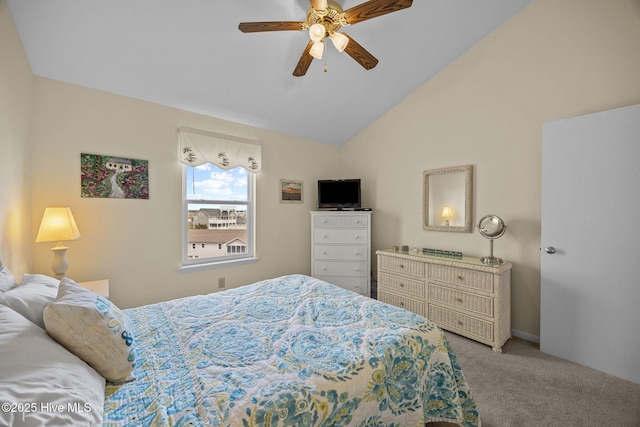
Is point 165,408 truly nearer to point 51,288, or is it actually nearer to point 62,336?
point 62,336

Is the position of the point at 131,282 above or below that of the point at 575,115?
below

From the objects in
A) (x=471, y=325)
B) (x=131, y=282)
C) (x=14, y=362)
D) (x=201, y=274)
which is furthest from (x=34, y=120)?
(x=471, y=325)

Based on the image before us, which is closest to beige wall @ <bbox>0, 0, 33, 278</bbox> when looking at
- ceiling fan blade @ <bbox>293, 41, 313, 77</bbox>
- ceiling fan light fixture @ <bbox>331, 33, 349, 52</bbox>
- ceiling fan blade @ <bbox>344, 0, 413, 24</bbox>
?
ceiling fan blade @ <bbox>293, 41, 313, 77</bbox>

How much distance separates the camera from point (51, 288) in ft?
4.33

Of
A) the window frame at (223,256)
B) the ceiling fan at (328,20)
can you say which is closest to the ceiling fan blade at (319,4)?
the ceiling fan at (328,20)

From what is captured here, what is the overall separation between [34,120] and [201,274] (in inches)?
80.5

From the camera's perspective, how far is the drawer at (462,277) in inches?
94.7

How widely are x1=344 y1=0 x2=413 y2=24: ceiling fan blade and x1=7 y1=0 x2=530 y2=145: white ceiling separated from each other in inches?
22.6

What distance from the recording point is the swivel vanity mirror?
8.23 feet

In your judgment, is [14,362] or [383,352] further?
[383,352]

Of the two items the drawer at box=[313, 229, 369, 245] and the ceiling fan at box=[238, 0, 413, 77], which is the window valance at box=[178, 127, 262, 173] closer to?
the drawer at box=[313, 229, 369, 245]

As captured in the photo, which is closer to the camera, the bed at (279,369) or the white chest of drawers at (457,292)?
the bed at (279,369)

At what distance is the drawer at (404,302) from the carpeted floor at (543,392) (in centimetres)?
61

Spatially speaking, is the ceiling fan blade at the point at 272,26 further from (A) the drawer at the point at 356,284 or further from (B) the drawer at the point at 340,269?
(A) the drawer at the point at 356,284
